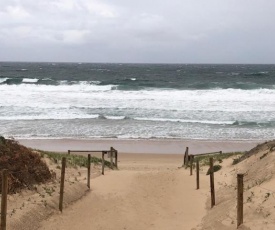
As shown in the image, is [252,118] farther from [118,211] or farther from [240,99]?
[118,211]

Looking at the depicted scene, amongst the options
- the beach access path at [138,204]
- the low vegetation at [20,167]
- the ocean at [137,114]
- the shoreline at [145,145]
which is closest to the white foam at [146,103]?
the ocean at [137,114]

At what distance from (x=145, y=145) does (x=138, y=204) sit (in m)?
13.8

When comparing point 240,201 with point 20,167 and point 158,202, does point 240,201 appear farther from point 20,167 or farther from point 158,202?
point 20,167

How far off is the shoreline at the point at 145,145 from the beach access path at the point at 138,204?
800 centimetres

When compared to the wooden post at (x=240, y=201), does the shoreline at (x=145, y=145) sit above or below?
below

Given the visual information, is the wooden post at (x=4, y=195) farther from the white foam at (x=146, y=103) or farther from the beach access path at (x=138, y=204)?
the white foam at (x=146, y=103)

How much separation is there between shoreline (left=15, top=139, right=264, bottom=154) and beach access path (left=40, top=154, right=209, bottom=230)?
315 inches

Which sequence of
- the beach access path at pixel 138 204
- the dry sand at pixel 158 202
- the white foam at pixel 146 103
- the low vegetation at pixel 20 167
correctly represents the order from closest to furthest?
the dry sand at pixel 158 202, the beach access path at pixel 138 204, the low vegetation at pixel 20 167, the white foam at pixel 146 103

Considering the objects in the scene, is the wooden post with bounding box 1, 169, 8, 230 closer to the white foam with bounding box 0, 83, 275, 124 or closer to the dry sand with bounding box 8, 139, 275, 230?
the dry sand with bounding box 8, 139, 275, 230

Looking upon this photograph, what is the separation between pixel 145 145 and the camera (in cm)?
2616

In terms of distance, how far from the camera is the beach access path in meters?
10.7

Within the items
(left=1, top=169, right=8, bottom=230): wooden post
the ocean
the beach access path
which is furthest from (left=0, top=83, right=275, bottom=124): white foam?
(left=1, top=169, right=8, bottom=230): wooden post

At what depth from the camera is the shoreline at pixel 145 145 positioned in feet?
81.6

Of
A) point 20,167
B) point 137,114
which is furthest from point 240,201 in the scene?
point 137,114
